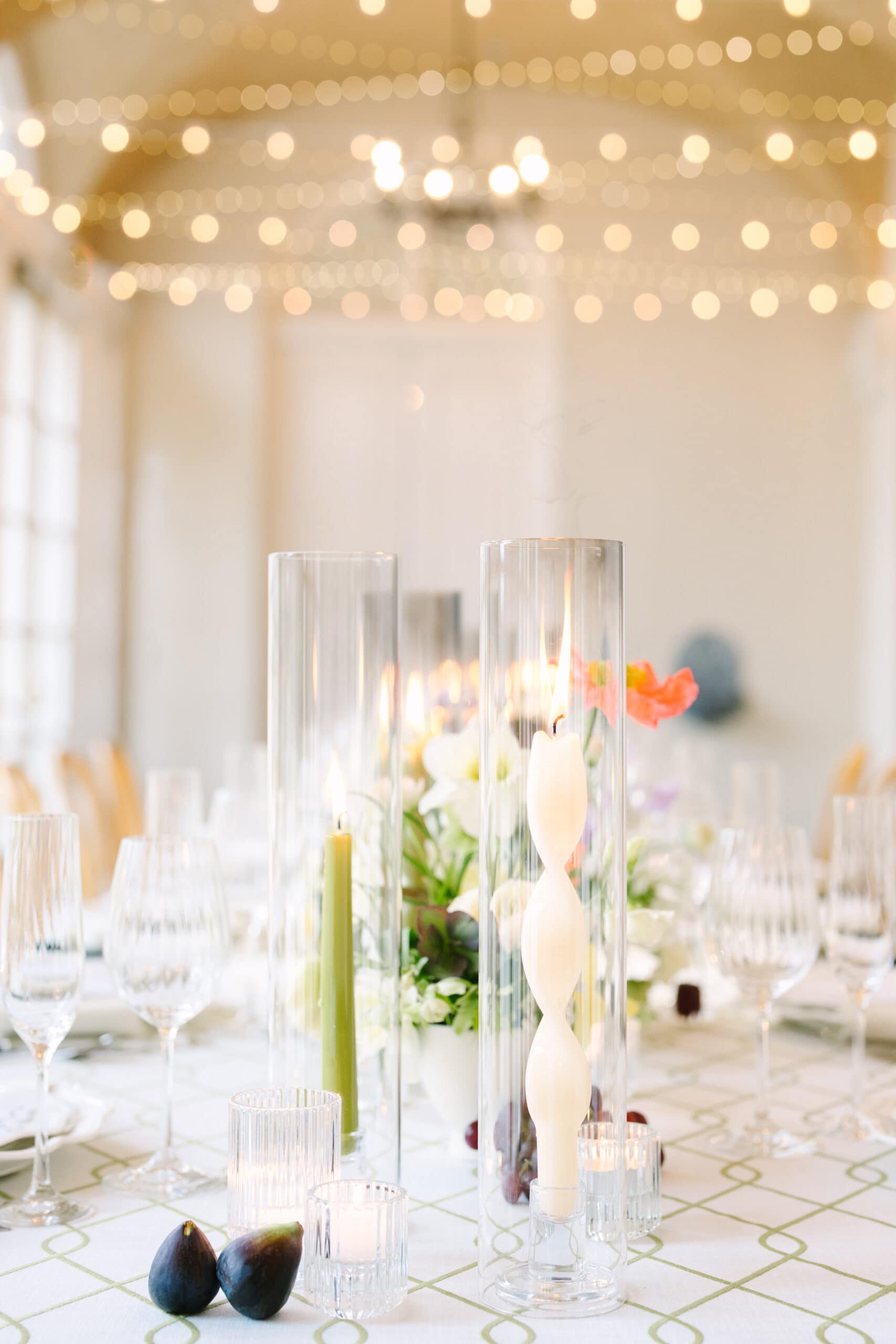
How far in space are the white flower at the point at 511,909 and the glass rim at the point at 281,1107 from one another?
0.53ft

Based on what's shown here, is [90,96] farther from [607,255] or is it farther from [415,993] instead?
[415,993]

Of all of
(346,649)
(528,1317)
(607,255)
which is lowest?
(528,1317)

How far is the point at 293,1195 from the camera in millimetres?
887

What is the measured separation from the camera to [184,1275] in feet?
2.60

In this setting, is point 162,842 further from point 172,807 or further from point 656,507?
point 656,507

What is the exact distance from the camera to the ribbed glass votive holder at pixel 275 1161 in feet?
2.91

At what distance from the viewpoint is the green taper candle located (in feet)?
3.32

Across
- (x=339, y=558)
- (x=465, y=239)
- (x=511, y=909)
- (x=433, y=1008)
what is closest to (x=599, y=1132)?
(x=511, y=909)

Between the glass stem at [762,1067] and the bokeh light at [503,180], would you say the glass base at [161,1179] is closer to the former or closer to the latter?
the glass stem at [762,1067]

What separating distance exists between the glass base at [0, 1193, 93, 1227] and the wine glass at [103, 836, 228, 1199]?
6 centimetres

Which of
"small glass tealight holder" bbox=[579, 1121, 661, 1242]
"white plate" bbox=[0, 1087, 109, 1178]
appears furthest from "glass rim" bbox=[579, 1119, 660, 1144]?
"white plate" bbox=[0, 1087, 109, 1178]

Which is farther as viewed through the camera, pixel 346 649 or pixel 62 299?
pixel 62 299

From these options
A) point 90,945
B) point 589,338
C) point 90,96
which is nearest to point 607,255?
point 589,338

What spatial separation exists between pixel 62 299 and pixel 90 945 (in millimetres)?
3927
